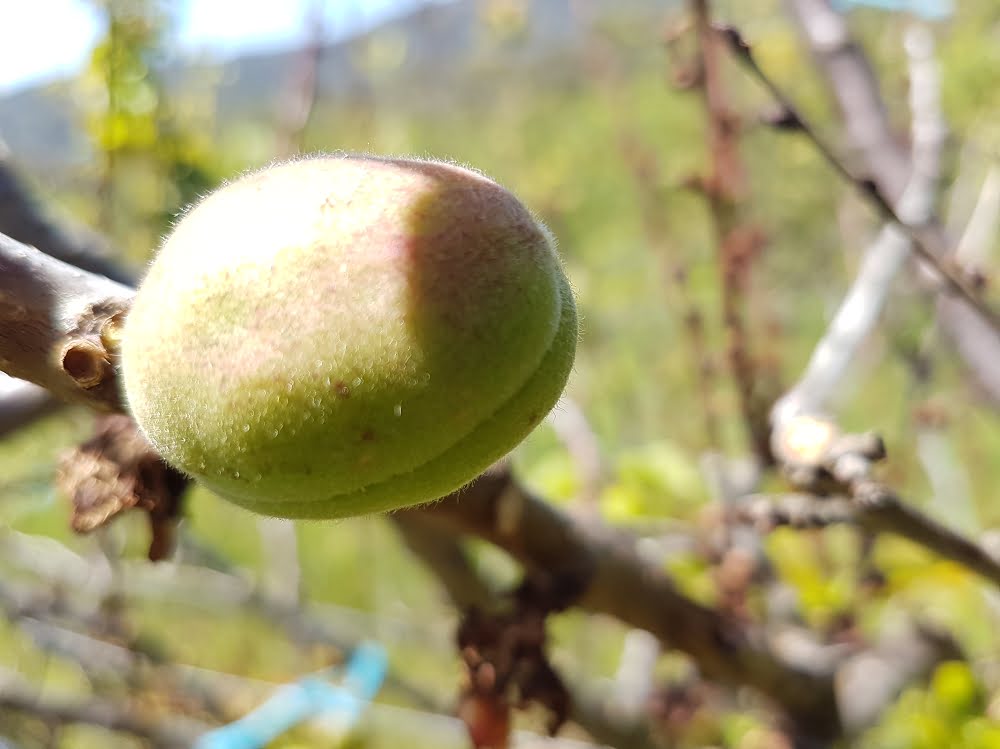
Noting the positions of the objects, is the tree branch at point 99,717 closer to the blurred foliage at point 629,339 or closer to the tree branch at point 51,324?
the blurred foliage at point 629,339

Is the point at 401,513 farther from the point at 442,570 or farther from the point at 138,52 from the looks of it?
the point at 138,52

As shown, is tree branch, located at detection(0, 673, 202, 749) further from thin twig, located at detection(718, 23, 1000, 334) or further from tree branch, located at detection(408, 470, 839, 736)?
thin twig, located at detection(718, 23, 1000, 334)

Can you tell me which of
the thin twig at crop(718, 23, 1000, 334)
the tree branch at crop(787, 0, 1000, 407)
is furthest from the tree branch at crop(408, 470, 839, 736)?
the tree branch at crop(787, 0, 1000, 407)

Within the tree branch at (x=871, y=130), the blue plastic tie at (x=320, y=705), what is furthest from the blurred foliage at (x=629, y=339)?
the tree branch at (x=871, y=130)

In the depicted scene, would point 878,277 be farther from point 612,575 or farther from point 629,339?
point 629,339

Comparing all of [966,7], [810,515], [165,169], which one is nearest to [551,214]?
[165,169]

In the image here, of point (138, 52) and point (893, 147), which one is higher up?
point (893, 147)
